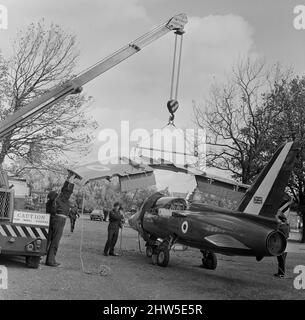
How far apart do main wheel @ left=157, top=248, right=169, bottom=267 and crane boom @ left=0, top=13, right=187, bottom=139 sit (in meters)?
5.37

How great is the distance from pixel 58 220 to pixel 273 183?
5.74 m

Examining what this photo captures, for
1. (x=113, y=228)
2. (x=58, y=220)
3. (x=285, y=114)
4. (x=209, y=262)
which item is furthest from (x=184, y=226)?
(x=285, y=114)

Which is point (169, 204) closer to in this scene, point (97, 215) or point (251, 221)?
point (251, 221)

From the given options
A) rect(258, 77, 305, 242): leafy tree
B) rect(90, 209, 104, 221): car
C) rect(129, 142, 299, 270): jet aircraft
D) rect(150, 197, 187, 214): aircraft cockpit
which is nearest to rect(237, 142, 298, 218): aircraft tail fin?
rect(129, 142, 299, 270): jet aircraft

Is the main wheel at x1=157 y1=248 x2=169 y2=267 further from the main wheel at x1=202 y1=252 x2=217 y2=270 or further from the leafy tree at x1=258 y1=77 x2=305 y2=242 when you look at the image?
the leafy tree at x1=258 y1=77 x2=305 y2=242

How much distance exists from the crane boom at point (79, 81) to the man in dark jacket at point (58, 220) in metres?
2.00

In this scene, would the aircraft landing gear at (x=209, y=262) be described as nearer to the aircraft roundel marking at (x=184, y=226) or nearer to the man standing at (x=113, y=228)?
the aircraft roundel marking at (x=184, y=226)

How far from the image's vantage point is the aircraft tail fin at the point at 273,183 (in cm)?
1138

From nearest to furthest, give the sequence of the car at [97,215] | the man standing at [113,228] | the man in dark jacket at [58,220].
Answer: the man in dark jacket at [58,220], the man standing at [113,228], the car at [97,215]

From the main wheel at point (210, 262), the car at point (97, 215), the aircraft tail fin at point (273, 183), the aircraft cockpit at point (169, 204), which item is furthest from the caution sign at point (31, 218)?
the car at point (97, 215)

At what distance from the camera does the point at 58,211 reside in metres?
12.8

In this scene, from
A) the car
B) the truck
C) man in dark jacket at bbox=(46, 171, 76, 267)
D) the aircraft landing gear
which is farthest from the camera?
the car

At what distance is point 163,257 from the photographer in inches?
559

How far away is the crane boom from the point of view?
40.5 ft
